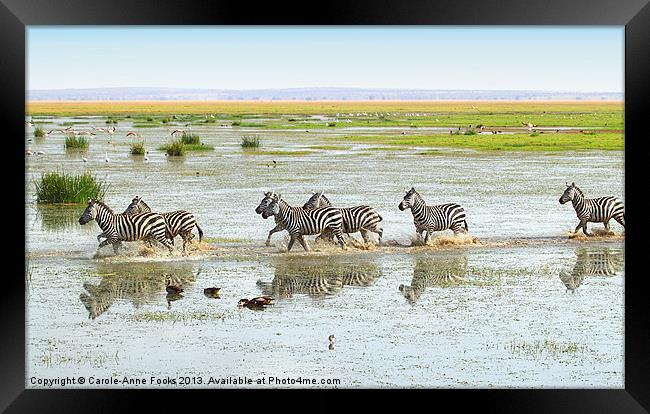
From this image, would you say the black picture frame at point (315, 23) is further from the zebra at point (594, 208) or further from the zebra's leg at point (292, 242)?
the zebra at point (594, 208)

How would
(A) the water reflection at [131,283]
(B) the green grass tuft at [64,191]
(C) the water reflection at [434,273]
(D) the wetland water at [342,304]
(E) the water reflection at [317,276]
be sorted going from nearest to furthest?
(D) the wetland water at [342,304] < (A) the water reflection at [131,283] < (E) the water reflection at [317,276] < (C) the water reflection at [434,273] < (B) the green grass tuft at [64,191]

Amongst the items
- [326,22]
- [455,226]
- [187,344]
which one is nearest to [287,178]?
[455,226]

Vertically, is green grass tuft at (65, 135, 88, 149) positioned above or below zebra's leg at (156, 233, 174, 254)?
above

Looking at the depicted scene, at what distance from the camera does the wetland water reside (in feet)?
21.5

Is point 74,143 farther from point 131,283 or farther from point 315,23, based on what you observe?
point 315,23

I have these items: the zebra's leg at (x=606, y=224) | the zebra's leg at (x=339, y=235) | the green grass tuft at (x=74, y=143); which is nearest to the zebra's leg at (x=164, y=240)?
the zebra's leg at (x=339, y=235)

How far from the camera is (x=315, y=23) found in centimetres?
521

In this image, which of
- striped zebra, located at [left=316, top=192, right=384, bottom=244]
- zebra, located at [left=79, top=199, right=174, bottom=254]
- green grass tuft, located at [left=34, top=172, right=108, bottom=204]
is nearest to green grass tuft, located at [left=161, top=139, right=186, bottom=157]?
green grass tuft, located at [left=34, top=172, right=108, bottom=204]

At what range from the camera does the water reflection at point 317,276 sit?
8164 millimetres

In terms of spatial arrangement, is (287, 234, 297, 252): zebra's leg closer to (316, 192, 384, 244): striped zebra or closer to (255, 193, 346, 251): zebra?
(255, 193, 346, 251): zebra

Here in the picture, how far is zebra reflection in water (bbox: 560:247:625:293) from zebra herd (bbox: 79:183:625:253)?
437mm

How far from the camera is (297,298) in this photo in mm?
7906

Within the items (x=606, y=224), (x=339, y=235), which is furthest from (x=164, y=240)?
(x=606, y=224)
